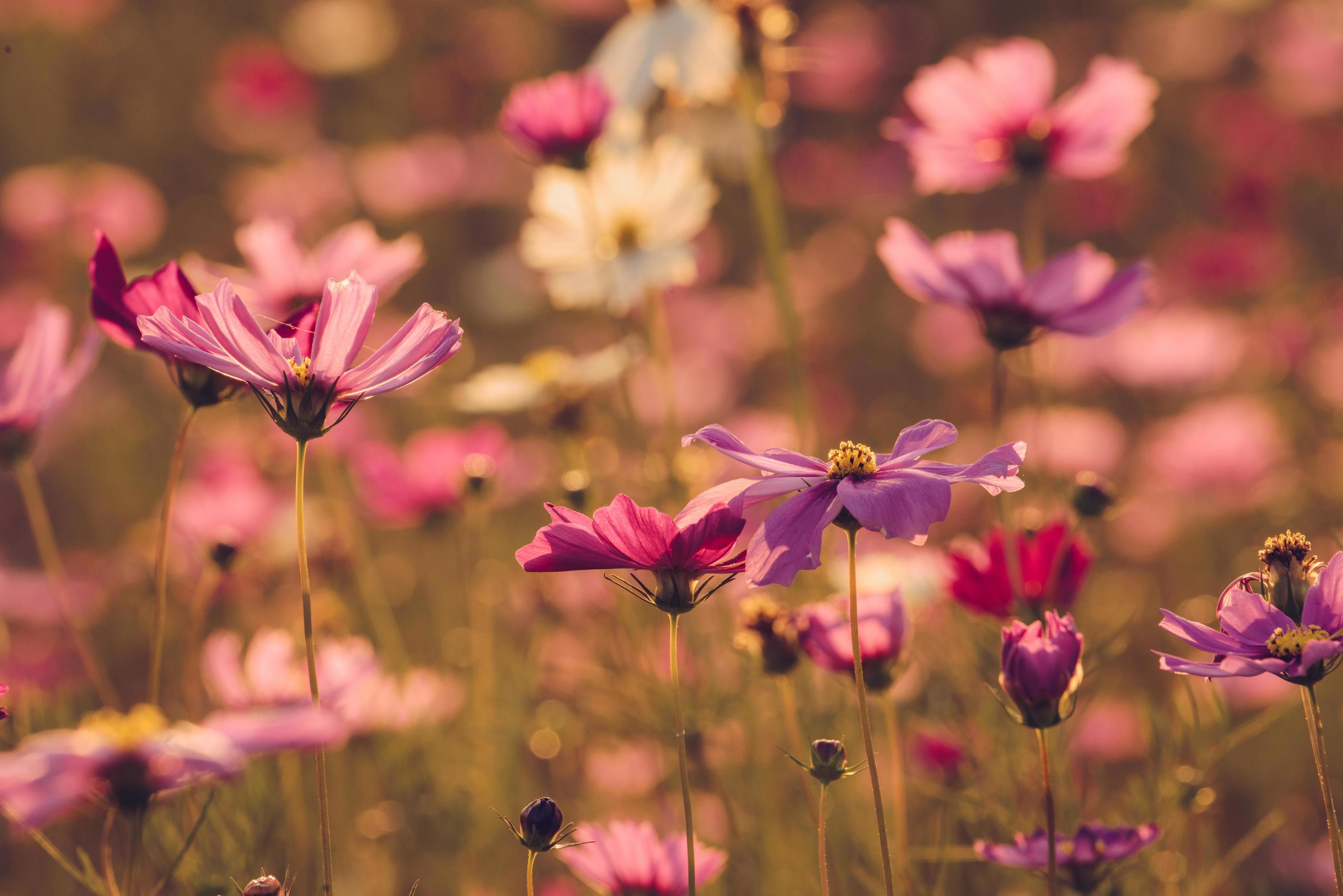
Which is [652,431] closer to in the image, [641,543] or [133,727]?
[641,543]

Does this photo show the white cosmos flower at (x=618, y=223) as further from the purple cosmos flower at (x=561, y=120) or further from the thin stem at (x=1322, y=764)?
the thin stem at (x=1322, y=764)

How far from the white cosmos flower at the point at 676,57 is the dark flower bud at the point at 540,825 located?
701mm

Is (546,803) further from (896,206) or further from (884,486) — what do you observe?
(896,206)

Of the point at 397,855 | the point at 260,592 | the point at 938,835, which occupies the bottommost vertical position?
the point at 397,855

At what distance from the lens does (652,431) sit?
7.51 feet

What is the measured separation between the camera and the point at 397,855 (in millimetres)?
1124

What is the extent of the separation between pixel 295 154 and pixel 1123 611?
9.56ft

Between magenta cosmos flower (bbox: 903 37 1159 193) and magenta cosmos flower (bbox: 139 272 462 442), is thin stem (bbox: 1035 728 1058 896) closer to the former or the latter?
magenta cosmos flower (bbox: 139 272 462 442)

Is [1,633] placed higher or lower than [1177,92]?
lower

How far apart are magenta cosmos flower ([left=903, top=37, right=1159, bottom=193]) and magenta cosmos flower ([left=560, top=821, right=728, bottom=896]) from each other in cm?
64

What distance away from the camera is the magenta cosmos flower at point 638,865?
2.11 ft

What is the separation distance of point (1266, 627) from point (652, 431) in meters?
1.78

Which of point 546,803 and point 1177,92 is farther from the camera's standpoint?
point 1177,92

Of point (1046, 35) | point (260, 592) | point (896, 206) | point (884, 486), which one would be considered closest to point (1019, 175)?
point (884, 486)
